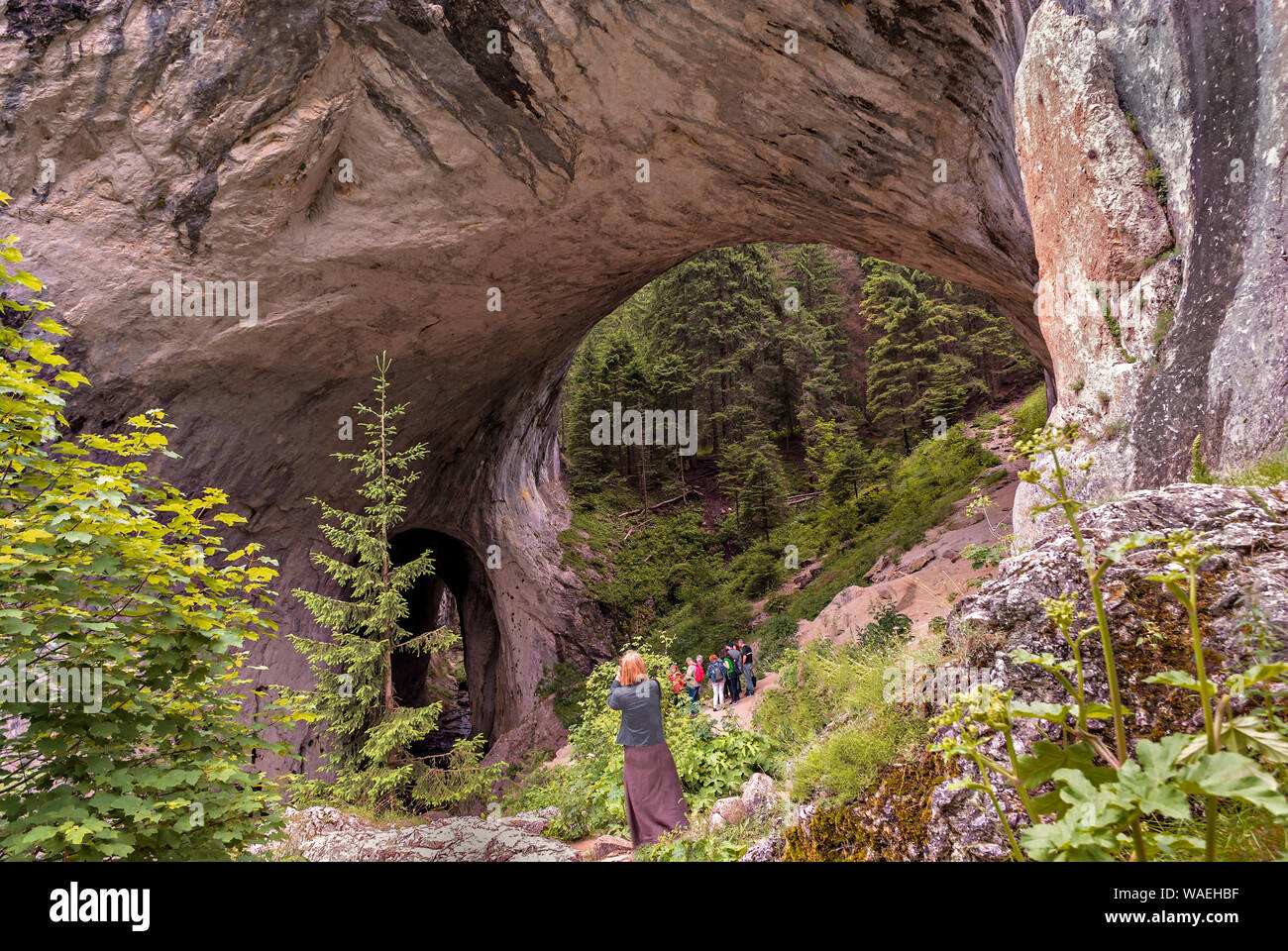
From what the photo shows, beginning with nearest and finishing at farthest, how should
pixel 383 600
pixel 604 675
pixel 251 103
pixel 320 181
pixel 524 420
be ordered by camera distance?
pixel 383 600 < pixel 251 103 < pixel 320 181 < pixel 604 675 < pixel 524 420

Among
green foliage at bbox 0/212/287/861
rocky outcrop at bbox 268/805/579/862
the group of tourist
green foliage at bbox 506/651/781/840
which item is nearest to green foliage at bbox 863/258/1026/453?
the group of tourist

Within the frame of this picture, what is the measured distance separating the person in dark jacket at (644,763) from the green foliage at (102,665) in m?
3.06

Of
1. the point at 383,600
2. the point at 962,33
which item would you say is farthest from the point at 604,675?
the point at 962,33

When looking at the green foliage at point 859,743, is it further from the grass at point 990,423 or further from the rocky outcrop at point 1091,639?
the grass at point 990,423

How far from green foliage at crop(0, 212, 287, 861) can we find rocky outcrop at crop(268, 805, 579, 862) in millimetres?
2671

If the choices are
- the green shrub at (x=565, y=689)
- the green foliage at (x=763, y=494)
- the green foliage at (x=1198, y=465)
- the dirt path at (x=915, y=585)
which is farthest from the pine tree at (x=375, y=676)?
the green foliage at (x=763, y=494)

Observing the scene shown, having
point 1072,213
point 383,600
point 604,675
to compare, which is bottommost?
point 604,675

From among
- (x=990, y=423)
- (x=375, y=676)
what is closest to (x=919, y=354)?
(x=990, y=423)

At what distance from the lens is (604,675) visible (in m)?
10.9

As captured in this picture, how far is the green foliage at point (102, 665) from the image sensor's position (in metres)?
2.34

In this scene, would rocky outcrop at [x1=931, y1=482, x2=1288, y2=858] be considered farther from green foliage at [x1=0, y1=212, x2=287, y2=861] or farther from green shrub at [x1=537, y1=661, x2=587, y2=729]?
green shrub at [x1=537, y1=661, x2=587, y2=729]

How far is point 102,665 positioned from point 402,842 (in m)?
3.85
